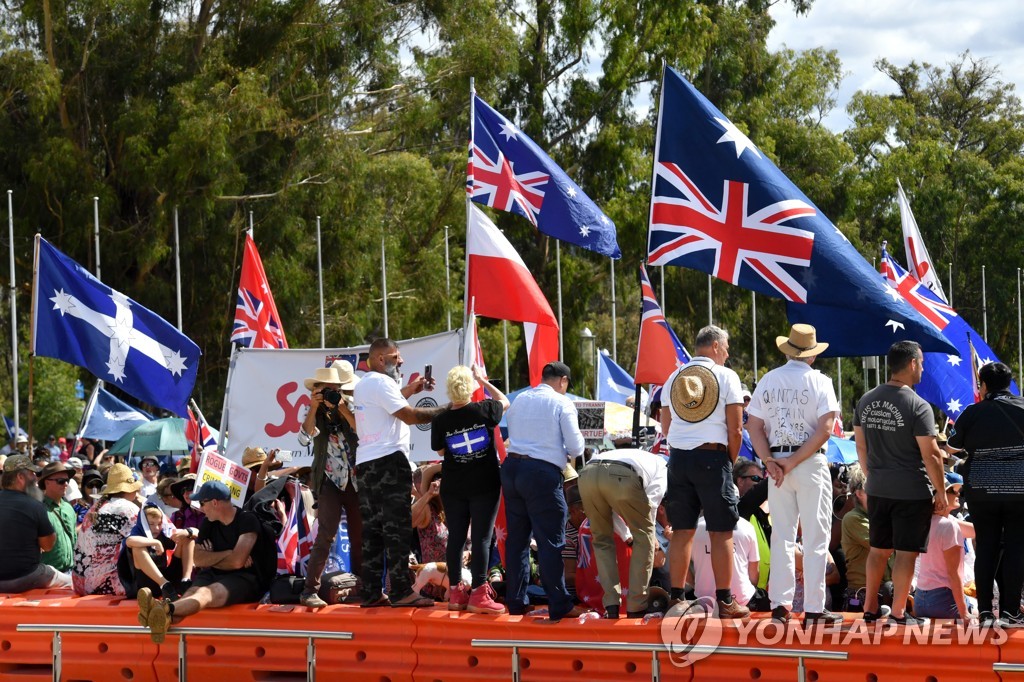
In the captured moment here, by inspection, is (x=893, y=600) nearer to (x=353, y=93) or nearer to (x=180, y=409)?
(x=180, y=409)

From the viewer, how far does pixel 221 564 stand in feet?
30.8

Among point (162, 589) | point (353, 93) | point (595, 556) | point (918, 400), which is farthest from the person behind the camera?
point (353, 93)

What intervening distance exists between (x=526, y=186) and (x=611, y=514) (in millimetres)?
4625

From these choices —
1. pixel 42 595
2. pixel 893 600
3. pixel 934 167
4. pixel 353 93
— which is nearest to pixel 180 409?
pixel 42 595

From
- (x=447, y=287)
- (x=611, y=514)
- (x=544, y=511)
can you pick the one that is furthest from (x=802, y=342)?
(x=447, y=287)

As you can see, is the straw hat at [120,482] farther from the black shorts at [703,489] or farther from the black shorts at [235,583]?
the black shorts at [703,489]

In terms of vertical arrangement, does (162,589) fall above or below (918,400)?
below

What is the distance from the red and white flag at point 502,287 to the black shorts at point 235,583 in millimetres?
3243

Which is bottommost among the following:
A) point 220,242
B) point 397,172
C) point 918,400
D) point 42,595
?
point 42,595

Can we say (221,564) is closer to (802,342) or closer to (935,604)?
(802,342)

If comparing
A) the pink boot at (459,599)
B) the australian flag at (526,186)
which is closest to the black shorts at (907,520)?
the pink boot at (459,599)

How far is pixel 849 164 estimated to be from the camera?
160 ft

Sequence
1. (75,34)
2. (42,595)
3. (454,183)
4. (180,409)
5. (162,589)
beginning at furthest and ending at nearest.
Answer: (454,183) → (75,34) → (180,409) → (42,595) → (162,589)

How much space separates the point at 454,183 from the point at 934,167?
75.1 ft
